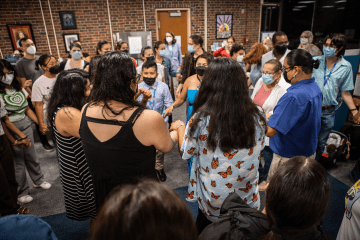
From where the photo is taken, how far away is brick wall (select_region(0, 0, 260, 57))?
19.9ft

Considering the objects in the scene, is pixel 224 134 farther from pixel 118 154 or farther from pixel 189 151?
pixel 118 154

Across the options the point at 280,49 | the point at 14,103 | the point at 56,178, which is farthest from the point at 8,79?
the point at 280,49

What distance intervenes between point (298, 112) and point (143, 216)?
5.34ft

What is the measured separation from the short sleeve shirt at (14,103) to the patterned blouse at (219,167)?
2062 millimetres

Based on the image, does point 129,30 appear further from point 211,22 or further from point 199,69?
point 199,69

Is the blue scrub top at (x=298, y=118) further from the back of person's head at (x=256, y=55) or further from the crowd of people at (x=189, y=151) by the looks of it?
the back of person's head at (x=256, y=55)

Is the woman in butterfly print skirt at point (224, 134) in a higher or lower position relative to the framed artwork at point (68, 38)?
lower

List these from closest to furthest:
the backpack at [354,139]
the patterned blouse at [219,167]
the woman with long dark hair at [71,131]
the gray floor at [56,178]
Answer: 1. the patterned blouse at [219,167]
2. the woman with long dark hair at [71,131]
3. the gray floor at [56,178]
4. the backpack at [354,139]

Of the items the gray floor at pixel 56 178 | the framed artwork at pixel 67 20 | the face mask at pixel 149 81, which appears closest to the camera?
the gray floor at pixel 56 178

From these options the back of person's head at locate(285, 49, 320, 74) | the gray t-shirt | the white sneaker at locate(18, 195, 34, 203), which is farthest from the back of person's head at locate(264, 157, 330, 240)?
the gray t-shirt

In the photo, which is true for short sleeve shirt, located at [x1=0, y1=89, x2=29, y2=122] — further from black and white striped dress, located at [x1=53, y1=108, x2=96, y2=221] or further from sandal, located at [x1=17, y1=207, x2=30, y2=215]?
black and white striped dress, located at [x1=53, y1=108, x2=96, y2=221]

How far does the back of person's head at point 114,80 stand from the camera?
4.00 feet

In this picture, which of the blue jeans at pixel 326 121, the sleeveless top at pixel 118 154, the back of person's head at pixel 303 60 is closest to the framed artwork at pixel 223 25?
the blue jeans at pixel 326 121

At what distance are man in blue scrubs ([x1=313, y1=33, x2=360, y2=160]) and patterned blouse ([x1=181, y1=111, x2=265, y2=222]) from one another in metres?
2.01
